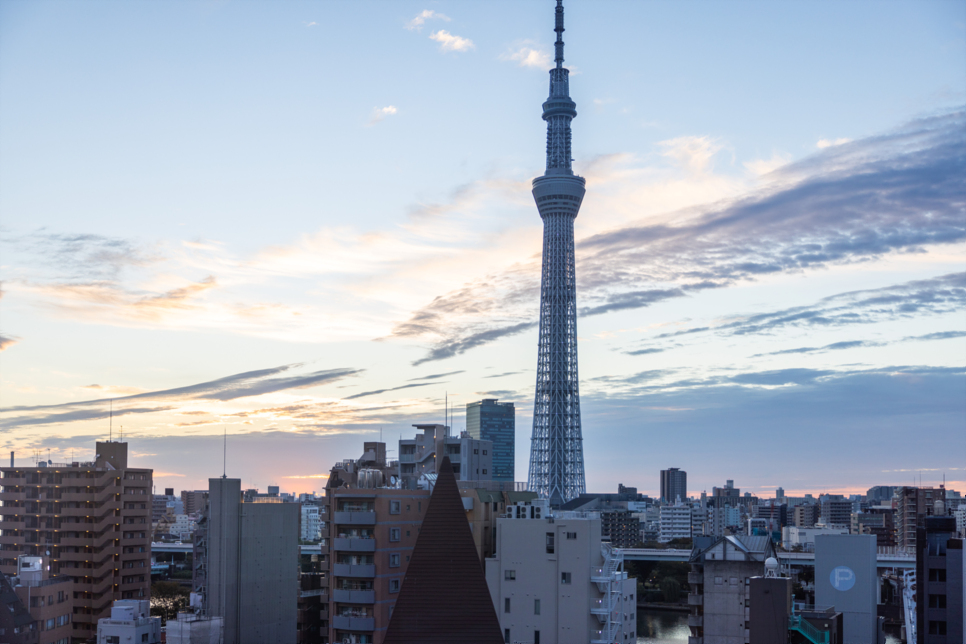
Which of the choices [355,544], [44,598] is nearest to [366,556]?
[355,544]

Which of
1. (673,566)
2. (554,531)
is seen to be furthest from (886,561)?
(554,531)

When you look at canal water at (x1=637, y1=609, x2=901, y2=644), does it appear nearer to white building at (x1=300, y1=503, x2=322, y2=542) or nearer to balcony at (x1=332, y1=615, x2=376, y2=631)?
balcony at (x1=332, y1=615, x2=376, y2=631)

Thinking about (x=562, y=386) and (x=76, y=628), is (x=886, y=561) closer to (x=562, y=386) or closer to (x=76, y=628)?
(x=562, y=386)

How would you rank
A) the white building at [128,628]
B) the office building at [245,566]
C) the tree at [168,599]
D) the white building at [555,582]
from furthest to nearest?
the tree at [168,599] < the office building at [245,566] < the white building at [128,628] < the white building at [555,582]

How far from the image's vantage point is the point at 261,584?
31219mm

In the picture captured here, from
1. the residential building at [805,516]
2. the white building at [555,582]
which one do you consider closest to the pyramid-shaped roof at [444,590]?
the white building at [555,582]

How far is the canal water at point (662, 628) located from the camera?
4378cm

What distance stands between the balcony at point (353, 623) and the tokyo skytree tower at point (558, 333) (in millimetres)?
55931

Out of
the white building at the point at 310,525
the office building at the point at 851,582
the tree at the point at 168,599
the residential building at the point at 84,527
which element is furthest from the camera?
the white building at the point at 310,525

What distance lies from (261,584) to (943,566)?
2203 cm

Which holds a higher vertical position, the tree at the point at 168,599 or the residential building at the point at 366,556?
the residential building at the point at 366,556

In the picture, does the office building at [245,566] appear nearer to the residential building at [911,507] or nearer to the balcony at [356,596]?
the balcony at [356,596]

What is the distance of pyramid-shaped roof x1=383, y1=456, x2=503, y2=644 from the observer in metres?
17.2

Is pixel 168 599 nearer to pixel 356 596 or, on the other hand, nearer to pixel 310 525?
pixel 356 596
